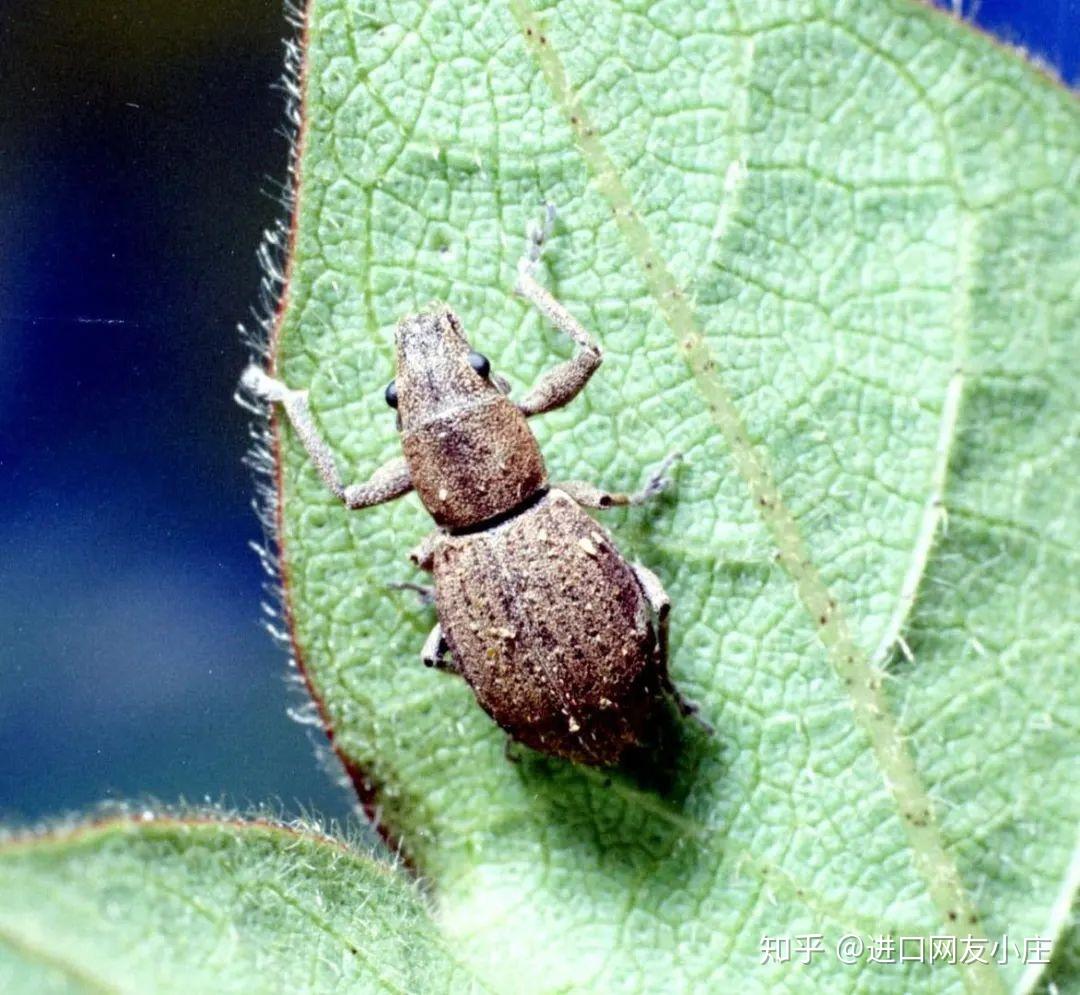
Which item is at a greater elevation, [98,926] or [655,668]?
[655,668]

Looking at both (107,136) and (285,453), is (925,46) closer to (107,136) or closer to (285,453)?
(285,453)

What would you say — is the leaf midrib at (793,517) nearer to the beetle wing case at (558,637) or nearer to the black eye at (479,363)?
the beetle wing case at (558,637)

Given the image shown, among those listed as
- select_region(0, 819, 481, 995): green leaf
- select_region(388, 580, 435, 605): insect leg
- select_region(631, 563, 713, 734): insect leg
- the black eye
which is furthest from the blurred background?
select_region(631, 563, 713, 734): insect leg

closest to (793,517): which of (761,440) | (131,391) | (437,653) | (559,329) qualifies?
(761,440)

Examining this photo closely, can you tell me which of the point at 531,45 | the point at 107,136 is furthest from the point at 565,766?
the point at 107,136

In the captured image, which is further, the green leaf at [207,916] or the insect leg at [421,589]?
the insect leg at [421,589]

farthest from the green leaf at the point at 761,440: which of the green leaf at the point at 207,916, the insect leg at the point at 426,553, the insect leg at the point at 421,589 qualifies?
the green leaf at the point at 207,916

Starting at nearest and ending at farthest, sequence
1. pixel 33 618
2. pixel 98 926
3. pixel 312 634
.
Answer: pixel 98 926
pixel 312 634
pixel 33 618
